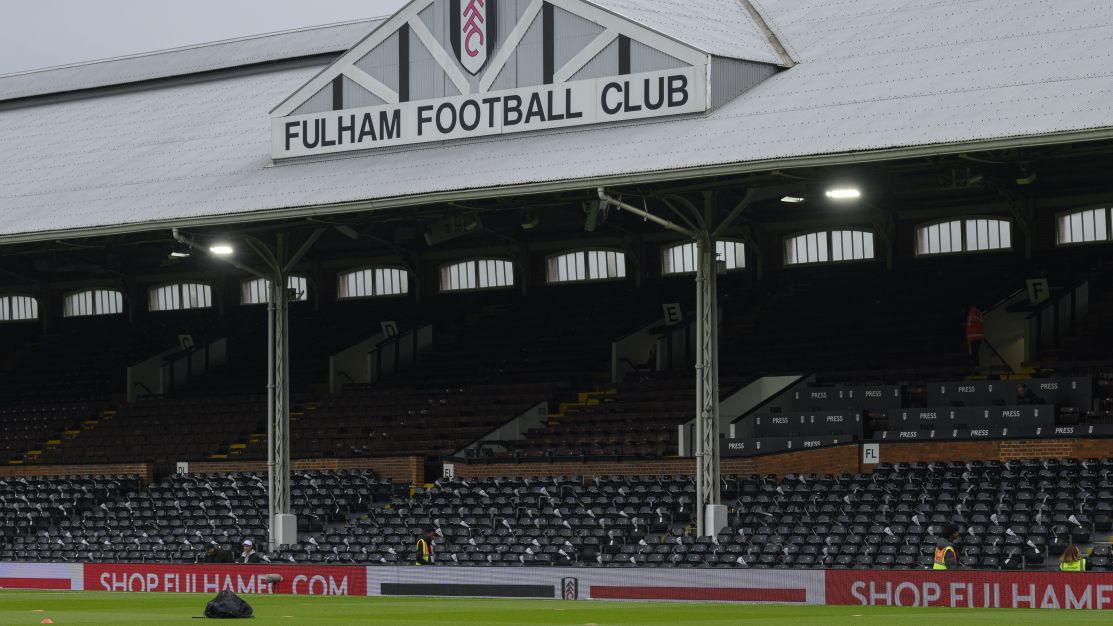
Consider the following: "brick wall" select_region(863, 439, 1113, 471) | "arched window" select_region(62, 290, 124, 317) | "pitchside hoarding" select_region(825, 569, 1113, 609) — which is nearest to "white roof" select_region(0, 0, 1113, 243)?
"brick wall" select_region(863, 439, 1113, 471)

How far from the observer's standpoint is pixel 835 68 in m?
39.8

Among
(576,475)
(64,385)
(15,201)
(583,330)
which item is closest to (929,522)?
(576,475)

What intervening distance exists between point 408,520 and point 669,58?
11.7 meters

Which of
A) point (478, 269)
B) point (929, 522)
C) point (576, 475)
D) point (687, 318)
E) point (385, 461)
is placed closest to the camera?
point (929, 522)

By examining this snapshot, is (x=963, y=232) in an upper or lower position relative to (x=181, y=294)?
upper

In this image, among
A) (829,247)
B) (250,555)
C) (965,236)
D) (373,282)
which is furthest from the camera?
(373,282)

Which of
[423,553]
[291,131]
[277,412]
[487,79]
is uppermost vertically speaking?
[487,79]

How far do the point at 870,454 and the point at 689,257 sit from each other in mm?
16696

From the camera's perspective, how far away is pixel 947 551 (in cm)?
2852

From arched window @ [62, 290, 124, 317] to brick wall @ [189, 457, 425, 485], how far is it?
56.1ft

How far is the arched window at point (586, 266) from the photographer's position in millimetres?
54375

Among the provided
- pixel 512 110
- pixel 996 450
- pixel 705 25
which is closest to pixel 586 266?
pixel 705 25

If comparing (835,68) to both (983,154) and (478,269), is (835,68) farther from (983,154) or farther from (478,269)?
(478,269)

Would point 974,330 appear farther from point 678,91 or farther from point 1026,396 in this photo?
point 678,91
